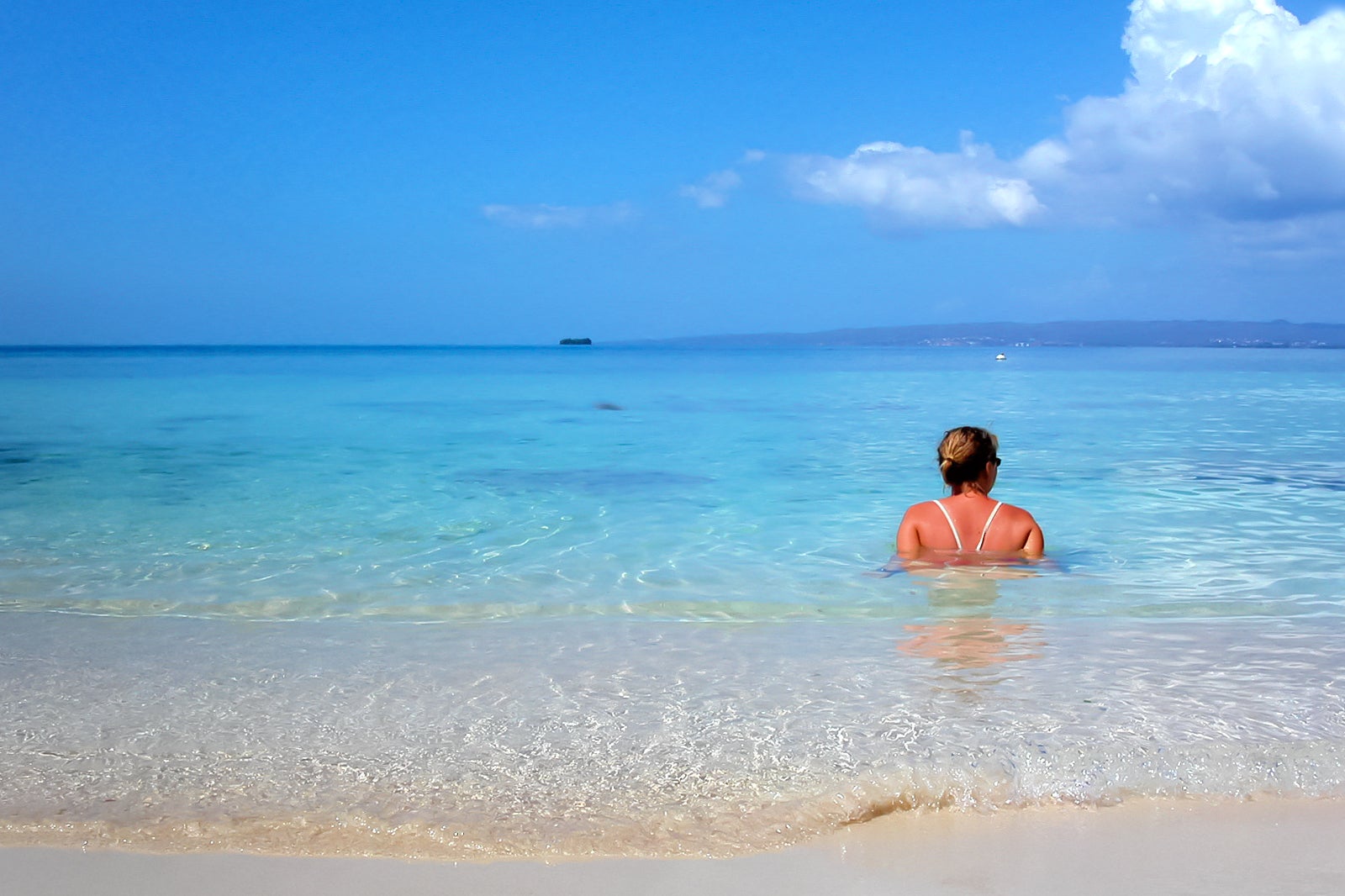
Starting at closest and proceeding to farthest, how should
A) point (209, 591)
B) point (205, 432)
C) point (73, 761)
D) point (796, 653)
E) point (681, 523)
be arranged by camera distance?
point (73, 761)
point (796, 653)
point (209, 591)
point (681, 523)
point (205, 432)

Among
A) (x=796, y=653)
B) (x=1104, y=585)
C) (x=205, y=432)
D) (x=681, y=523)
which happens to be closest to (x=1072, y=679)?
(x=796, y=653)

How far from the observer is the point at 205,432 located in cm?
1842

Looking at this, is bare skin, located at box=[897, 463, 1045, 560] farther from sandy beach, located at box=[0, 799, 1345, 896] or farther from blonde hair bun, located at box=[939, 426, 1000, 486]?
sandy beach, located at box=[0, 799, 1345, 896]

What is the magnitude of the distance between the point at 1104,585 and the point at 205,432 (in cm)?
1617

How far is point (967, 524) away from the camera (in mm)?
6934

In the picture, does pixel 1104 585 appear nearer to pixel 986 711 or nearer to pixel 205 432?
pixel 986 711

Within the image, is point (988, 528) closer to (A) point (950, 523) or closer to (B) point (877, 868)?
(A) point (950, 523)

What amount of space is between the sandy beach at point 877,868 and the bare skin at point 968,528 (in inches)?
152

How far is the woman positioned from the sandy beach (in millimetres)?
3850

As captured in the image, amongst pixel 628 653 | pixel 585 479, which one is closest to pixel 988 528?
pixel 628 653

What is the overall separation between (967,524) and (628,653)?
2873 mm

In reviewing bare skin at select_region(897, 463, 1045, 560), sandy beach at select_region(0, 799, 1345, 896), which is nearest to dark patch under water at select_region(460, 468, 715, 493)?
bare skin at select_region(897, 463, 1045, 560)

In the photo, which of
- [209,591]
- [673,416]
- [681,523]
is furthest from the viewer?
[673,416]

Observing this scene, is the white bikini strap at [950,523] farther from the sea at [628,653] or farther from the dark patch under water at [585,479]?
the dark patch under water at [585,479]
